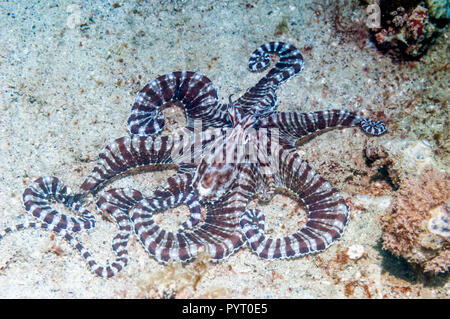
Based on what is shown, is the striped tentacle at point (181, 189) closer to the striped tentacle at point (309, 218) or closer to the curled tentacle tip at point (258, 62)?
the striped tentacle at point (309, 218)

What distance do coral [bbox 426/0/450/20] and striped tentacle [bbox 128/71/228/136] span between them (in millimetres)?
4245

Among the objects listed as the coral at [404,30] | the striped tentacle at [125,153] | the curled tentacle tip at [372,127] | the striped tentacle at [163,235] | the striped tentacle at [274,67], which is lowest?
the striped tentacle at [163,235]

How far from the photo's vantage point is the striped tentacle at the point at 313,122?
538cm

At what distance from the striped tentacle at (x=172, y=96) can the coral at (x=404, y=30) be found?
3607 mm

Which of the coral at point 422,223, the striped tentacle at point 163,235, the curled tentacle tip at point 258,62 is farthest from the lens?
the curled tentacle tip at point 258,62

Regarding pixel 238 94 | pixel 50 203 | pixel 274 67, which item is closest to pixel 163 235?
pixel 50 203

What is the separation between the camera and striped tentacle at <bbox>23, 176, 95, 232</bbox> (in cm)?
490

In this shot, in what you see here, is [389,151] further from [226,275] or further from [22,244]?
[22,244]

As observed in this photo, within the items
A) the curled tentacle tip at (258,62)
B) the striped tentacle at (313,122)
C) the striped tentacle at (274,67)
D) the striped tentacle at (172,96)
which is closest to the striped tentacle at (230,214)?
the striped tentacle at (313,122)

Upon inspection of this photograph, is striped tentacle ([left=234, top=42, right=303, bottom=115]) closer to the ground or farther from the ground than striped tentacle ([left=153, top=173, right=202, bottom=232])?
farther from the ground

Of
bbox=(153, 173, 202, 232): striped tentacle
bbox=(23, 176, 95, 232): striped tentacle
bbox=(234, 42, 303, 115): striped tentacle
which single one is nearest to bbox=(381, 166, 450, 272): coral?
bbox=(234, 42, 303, 115): striped tentacle

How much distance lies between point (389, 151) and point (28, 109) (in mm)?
6483

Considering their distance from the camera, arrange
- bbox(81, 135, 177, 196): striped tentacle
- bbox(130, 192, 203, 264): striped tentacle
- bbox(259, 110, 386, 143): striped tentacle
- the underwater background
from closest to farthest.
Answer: the underwater background → bbox(130, 192, 203, 264): striped tentacle → bbox(81, 135, 177, 196): striped tentacle → bbox(259, 110, 386, 143): striped tentacle

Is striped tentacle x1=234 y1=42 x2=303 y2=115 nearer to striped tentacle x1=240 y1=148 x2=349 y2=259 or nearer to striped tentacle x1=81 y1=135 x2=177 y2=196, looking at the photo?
striped tentacle x1=240 y1=148 x2=349 y2=259
